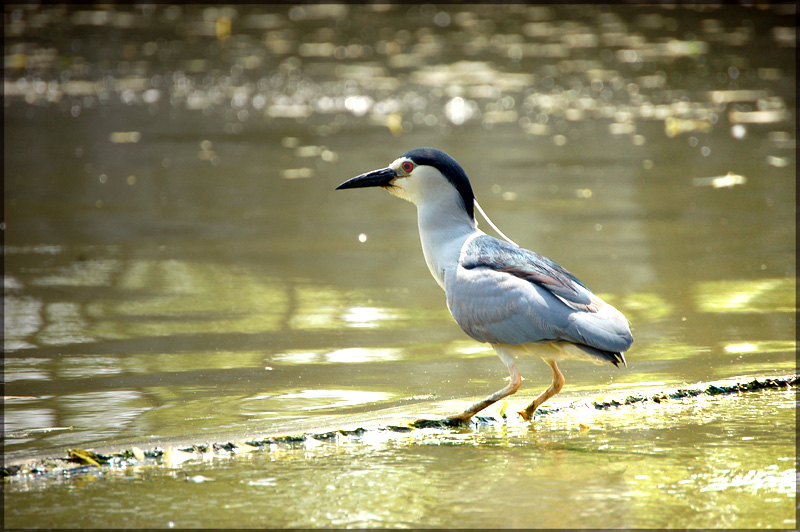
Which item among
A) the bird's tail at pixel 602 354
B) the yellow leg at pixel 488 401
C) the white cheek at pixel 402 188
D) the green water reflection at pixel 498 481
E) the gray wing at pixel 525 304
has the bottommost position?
the green water reflection at pixel 498 481

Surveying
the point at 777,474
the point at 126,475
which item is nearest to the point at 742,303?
the point at 777,474

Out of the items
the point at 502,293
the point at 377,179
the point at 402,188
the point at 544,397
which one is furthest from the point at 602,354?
the point at 377,179

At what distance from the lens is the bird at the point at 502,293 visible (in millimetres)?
4789

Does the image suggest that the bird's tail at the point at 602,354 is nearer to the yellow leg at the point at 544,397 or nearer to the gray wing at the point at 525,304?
the gray wing at the point at 525,304

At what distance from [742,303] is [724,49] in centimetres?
1197

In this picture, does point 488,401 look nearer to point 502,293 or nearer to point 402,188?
point 502,293

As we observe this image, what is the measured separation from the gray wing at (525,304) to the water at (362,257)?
442 mm

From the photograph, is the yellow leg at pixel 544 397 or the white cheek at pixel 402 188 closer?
the yellow leg at pixel 544 397

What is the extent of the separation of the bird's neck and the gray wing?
6.7 inches

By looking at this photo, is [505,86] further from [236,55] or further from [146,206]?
[146,206]

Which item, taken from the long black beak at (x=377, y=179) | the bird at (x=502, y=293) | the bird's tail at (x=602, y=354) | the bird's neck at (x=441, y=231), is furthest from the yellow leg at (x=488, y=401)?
the long black beak at (x=377, y=179)

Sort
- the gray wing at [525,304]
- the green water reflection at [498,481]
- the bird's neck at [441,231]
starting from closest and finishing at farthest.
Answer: the green water reflection at [498,481] → the gray wing at [525,304] → the bird's neck at [441,231]

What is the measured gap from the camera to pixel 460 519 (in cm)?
368

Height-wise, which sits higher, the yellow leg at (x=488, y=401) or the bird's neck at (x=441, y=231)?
the bird's neck at (x=441, y=231)
